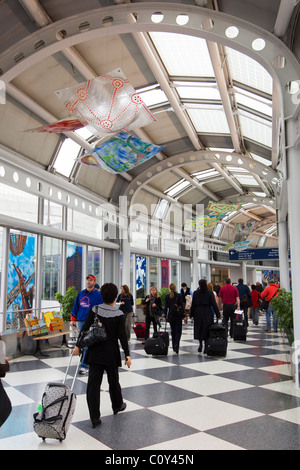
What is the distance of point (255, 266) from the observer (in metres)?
33.2

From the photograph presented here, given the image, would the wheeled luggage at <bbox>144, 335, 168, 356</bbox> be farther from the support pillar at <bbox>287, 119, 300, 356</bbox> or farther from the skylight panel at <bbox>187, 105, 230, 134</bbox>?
the skylight panel at <bbox>187, 105, 230, 134</bbox>

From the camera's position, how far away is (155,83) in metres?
9.41

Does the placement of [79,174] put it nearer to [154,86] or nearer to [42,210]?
[42,210]

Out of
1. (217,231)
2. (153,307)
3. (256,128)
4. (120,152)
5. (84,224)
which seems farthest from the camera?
(217,231)

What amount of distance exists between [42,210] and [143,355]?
5.35m

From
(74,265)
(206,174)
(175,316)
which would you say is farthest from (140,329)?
(206,174)

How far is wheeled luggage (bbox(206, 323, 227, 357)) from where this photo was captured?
753cm

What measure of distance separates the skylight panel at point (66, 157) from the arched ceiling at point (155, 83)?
0.04m

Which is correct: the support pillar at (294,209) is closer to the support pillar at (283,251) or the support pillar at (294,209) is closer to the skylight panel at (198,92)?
the skylight panel at (198,92)

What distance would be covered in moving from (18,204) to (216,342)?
607 centimetres

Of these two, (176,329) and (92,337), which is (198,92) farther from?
(92,337)

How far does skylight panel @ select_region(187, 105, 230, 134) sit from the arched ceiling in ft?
0.11

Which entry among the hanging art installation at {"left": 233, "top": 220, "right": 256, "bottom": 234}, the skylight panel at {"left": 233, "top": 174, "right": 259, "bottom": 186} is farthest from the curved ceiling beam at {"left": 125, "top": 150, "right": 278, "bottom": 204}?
the hanging art installation at {"left": 233, "top": 220, "right": 256, "bottom": 234}

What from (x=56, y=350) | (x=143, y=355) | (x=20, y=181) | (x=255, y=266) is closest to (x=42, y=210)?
(x=20, y=181)
